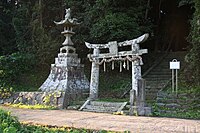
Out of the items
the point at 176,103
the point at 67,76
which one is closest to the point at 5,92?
the point at 67,76

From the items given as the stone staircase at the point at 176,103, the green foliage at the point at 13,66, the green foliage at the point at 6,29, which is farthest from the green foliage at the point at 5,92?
the stone staircase at the point at 176,103

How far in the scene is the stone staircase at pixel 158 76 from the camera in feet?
46.3

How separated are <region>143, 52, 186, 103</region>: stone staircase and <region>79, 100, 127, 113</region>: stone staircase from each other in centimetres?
192

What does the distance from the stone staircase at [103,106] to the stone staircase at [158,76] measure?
1919 millimetres

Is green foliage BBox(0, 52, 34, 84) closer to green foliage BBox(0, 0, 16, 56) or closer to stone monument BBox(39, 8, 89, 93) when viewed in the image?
green foliage BBox(0, 0, 16, 56)

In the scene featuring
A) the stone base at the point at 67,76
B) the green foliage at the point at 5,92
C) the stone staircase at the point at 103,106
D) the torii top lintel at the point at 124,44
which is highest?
the torii top lintel at the point at 124,44

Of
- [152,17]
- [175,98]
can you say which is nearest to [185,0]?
[175,98]

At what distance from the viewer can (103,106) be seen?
1132cm

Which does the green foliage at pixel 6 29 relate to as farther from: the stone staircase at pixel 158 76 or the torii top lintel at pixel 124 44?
the stone staircase at pixel 158 76

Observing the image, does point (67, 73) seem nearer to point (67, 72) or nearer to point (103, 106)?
point (67, 72)

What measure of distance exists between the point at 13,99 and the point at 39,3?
7.55 meters

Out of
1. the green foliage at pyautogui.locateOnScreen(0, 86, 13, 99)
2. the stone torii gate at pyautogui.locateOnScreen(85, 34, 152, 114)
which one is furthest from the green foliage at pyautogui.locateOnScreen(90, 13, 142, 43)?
the green foliage at pyautogui.locateOnScreen(0, 86, 13, 99)

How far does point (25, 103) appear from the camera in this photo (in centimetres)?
1302

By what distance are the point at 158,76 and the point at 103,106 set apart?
6146 millimetres
